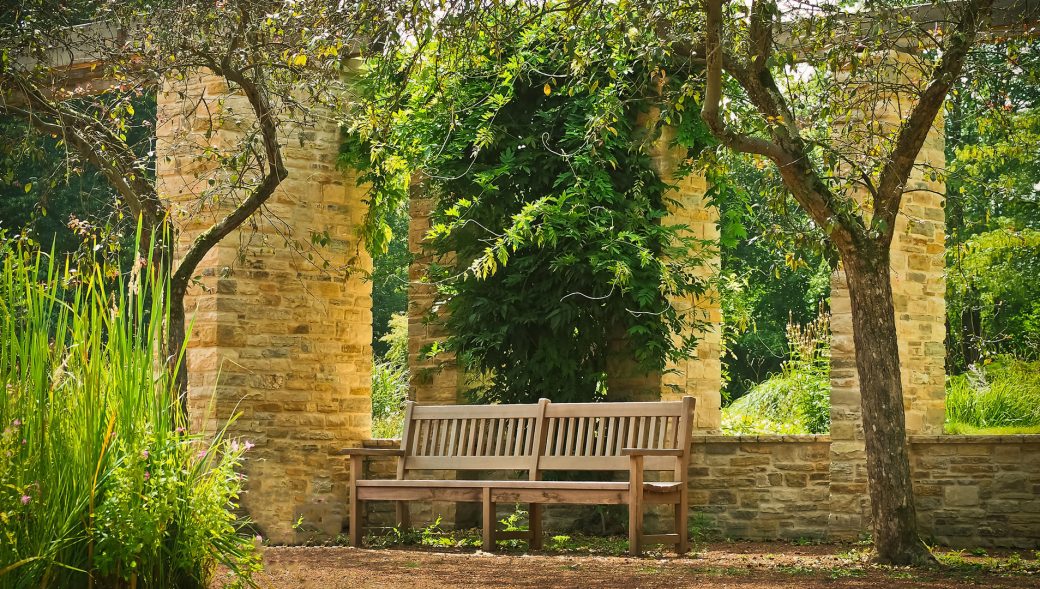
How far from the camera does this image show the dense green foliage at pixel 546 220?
7.93 m

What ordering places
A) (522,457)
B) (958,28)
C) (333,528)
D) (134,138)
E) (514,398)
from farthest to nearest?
(134,138), (333,528), (514,398), (522,457), (958,28)

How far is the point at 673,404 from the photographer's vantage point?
6652 mm

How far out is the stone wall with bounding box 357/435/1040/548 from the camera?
728 centimetres

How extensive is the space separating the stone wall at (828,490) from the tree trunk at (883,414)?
5.58 feet

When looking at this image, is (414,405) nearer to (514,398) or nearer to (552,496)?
(514,398)

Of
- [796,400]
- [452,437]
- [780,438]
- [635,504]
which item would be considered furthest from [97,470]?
[796,400]

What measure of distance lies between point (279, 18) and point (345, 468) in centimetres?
400

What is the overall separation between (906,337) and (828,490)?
1239mm

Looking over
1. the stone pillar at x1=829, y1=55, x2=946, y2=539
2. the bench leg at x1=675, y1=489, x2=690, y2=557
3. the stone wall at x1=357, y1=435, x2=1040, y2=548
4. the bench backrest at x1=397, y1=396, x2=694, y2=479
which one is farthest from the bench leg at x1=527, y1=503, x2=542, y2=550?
the stone pillar at x1=829, y1=55, x2=946, y2=539

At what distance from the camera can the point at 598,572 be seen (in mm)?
5473

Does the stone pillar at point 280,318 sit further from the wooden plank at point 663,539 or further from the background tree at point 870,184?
the background tree at point 870,184

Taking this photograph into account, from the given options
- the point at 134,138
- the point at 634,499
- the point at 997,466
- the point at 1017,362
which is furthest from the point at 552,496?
the point at 134,138

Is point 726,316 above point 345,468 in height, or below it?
above

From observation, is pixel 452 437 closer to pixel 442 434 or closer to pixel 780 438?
pixel 442 434
